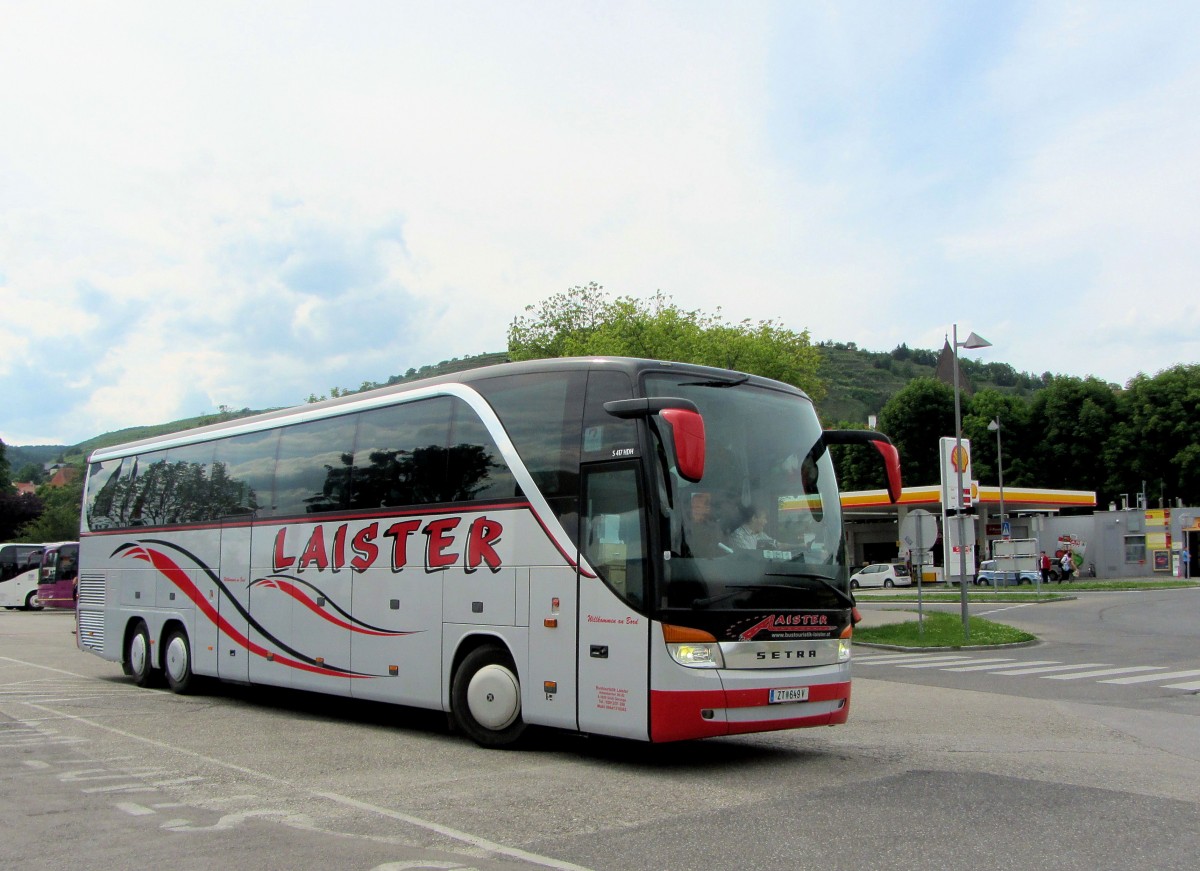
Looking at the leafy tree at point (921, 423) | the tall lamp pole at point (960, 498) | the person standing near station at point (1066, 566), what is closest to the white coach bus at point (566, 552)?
the tall lamp pole at point (960, 498)

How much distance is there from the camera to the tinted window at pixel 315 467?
40.6 feet

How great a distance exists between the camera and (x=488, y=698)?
33.0ft

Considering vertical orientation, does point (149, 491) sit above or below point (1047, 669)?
above

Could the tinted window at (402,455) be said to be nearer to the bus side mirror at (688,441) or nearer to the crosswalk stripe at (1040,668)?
the bus side mirror at (688,441)

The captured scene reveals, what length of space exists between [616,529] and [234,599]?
7243mm

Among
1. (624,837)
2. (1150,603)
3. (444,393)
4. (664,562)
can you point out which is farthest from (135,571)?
(1150,603)

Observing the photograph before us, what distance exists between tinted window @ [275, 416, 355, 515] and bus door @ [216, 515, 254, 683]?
105 cm

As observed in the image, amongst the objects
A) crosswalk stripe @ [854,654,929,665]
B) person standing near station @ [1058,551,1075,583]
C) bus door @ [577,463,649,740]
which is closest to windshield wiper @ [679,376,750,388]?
bus door @ [577,463,649,740]

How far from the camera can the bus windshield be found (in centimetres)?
873

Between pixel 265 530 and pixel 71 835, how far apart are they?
715 centimetres

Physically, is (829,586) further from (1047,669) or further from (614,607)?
(1047,669)

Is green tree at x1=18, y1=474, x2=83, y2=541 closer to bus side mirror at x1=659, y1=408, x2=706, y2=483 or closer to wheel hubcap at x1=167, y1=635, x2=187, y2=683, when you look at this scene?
wheel hubcap at x1=167, y1=635, x2=187, y2=683

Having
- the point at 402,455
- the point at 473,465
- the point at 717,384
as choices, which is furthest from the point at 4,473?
the point at 717,384

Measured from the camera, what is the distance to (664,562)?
28.4 ft
